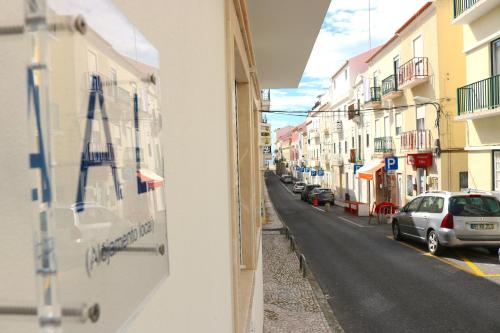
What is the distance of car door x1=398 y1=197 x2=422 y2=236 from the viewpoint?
548 inches

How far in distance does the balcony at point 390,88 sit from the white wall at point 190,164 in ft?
82.5

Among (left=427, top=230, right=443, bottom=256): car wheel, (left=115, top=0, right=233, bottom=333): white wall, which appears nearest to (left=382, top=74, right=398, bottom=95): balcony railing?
(left=427, top=230, right=443, bottom=256): car wheel

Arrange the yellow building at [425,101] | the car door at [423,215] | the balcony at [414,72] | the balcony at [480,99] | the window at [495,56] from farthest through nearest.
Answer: the balcony at [414,72] → the yellow building at [425,101] → the window at [495,56] → the balcony at [480,99] → the car door at [423,215]

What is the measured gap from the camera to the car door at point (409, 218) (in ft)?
45.7

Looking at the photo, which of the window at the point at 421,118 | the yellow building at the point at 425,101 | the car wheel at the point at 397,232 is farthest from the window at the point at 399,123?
the car wheel at the point at 397,232

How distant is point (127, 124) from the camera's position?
0.73m

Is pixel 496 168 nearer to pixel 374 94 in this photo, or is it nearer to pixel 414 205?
pixel 414 205

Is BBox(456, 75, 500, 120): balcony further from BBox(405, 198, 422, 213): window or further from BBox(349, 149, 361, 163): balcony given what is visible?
BBox(349, 149, 361, 163): balcony

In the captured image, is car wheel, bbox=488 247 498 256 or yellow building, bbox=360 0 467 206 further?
yellow building, bbox=360 0 467 206

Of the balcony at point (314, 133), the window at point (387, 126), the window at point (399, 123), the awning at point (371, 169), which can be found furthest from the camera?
the balcony at point (314, 133)

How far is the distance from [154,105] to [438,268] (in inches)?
447

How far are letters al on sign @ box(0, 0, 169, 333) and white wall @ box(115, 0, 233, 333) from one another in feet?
0.41

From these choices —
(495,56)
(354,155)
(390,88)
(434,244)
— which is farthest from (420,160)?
(354,155)

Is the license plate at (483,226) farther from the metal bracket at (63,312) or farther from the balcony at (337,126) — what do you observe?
the balcony at (337,126)
